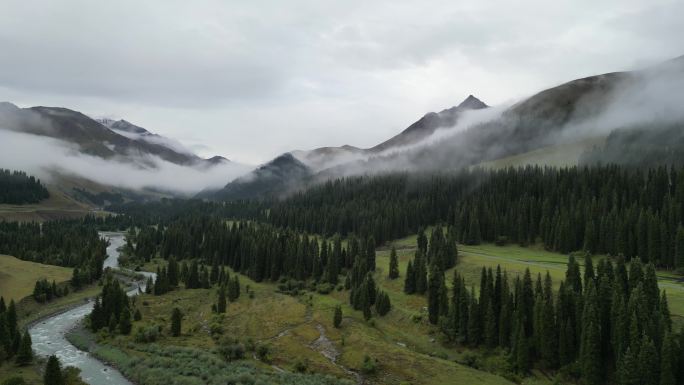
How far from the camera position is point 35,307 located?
374 ft

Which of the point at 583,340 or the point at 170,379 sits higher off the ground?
the point at 583,340

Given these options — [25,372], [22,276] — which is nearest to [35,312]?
[22,276]

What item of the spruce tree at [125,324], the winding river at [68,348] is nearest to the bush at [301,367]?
the winding river at [68,348]

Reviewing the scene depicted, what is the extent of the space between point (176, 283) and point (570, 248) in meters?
112

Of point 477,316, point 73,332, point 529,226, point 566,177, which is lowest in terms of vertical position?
point 73,332

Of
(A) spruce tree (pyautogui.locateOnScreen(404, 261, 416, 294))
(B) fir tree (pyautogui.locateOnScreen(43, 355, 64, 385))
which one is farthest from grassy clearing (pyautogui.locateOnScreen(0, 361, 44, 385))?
(A) spruce tree (pyautogui.locateOnScreen(404, 261, 416, 294))

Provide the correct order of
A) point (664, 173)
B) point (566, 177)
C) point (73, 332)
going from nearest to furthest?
1. point (73, 332)
2. point (664, 173)
3. point (566, 177)

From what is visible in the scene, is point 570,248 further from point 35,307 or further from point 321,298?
point 35,307

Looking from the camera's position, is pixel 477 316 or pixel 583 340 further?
pixel 477 316

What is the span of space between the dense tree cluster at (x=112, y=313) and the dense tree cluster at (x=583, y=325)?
59.9m

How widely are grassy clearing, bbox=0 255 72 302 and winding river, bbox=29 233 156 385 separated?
14706mm

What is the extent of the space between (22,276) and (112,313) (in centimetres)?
5254

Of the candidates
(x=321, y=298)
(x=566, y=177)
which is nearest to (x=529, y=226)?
(x=566, y=177)

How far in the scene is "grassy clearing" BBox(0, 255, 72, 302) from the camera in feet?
387
